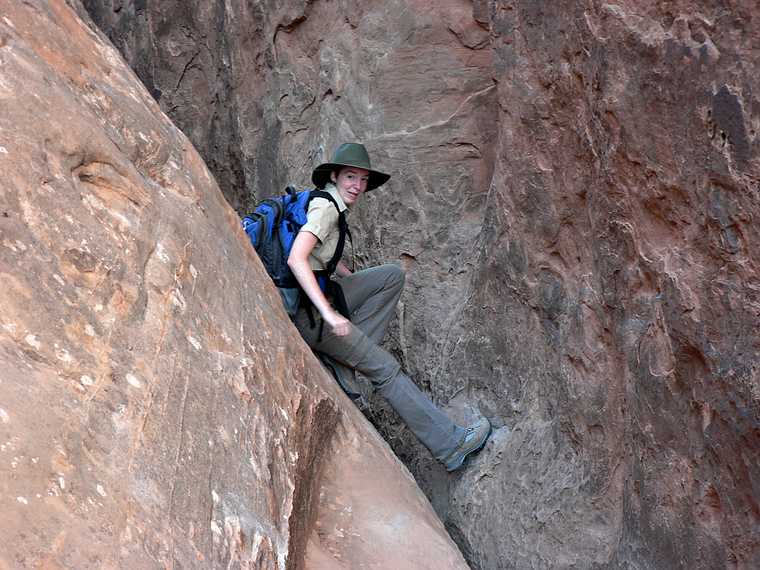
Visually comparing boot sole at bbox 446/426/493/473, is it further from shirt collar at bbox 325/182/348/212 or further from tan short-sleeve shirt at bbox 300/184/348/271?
shirt collar at bbox 325/182/348/212

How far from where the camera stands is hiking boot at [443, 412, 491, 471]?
4742 millimetres

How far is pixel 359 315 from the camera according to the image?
484 centimetres

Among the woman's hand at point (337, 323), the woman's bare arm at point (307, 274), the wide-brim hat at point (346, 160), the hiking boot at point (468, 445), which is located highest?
the wide-brim hat at point (346, 160)

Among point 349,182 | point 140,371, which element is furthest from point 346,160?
point 140,371

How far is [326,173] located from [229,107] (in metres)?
3.58

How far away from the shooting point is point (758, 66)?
2.75 meters

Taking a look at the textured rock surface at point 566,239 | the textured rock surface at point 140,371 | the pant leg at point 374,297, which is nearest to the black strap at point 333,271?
the pant leg at point 374,297

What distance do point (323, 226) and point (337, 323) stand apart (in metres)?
0.46

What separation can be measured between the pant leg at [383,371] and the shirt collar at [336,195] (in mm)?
565

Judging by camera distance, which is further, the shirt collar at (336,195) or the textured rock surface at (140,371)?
the shirt collar at (336,195)

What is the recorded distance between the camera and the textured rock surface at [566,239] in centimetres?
301

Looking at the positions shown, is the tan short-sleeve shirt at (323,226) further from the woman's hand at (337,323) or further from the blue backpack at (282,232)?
the woman's hand at (337,323)

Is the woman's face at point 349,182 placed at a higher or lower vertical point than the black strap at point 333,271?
higher

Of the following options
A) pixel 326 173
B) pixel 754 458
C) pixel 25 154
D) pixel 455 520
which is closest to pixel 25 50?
pixel 25 154
